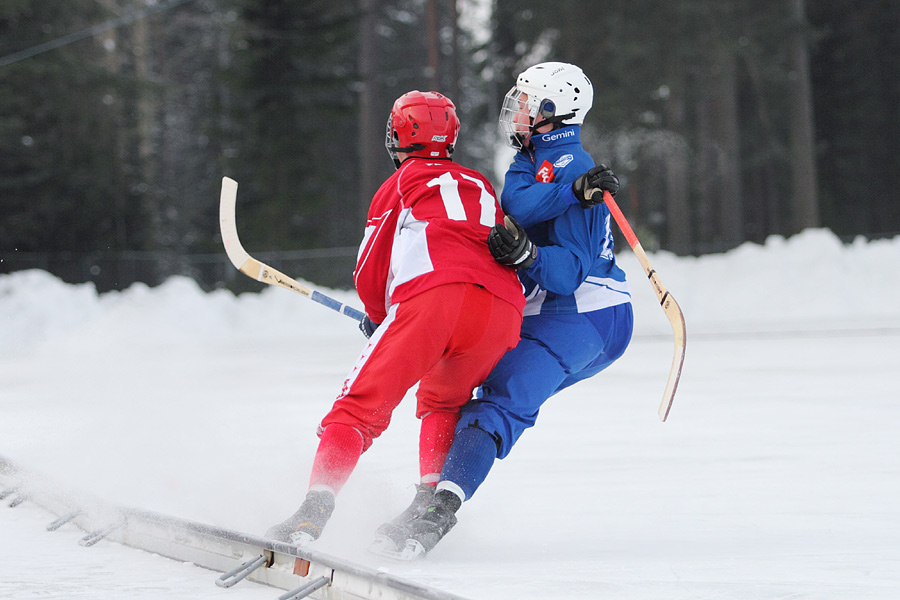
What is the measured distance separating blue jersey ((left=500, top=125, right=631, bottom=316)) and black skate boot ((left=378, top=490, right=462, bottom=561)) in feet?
2.45

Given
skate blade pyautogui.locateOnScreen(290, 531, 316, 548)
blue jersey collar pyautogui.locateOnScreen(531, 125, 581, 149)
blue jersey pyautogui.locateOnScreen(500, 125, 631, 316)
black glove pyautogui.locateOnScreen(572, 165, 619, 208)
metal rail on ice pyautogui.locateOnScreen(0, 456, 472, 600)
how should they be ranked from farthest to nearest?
blue jersey collar pyautogui.locateOnScreen(531, 125, 581, 149)
blue jersey pyautogui.locateOnScreen(500, 125, 631, 316)
black glove pyautogui.locateOnScreen(572, 165, 619, 208)
skate blade pyautogui.locateOnScreen(290, 531, 316, 548)
metal rail on ice pyautogui.locateOnScreen(0, 456, 472, 600)

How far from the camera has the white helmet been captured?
339 cm

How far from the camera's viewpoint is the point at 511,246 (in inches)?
119

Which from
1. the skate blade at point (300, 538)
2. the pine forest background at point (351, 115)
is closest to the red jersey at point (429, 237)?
the skate blade at point (300, 538)

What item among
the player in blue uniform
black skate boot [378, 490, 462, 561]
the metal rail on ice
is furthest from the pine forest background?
black skate boot [378, 490, 462, 561]

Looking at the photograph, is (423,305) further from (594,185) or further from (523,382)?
(594,185)

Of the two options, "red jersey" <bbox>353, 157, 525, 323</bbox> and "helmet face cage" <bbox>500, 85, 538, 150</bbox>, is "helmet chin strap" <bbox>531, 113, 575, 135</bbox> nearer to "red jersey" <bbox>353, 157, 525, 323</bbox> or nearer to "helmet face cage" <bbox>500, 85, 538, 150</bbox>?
"helmet face cage" <bbox>500, 85, 538, 150</bbox>

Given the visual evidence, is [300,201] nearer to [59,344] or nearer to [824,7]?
[59,344]

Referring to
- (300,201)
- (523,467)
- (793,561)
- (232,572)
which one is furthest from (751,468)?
(300,201)

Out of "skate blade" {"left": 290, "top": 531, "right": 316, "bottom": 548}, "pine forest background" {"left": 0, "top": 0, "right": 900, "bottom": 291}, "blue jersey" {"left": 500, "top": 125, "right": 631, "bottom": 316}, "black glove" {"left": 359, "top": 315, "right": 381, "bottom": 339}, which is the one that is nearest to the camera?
"skate blade" {"left": 290, "top": 531, "right": 316, "bottom": 548}

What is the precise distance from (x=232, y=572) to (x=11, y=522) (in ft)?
4.87

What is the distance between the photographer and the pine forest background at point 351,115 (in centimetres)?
2056

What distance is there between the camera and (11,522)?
12.6 ft

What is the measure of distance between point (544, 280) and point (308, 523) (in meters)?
1.06
